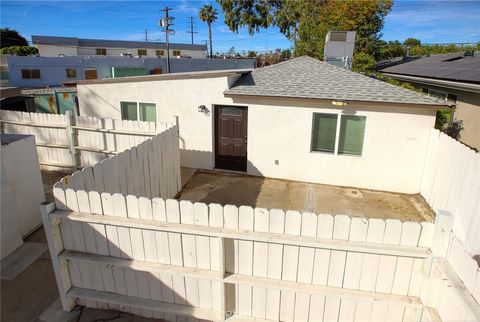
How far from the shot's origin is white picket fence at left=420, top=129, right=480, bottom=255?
5734mm

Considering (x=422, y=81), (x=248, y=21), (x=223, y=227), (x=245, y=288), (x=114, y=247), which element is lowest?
(x=245, y=288)

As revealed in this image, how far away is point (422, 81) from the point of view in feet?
42.7

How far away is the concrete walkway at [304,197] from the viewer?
7.57 metres

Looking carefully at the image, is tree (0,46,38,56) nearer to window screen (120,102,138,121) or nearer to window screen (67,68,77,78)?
window screen (67,68,77,78)

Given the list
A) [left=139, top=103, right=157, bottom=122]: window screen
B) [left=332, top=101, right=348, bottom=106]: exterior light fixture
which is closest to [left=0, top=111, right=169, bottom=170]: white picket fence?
[left=139, top=103, right=157, bottom=122]: window screen

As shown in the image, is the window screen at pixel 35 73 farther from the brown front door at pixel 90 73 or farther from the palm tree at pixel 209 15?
the palm tree at pixel 209 15

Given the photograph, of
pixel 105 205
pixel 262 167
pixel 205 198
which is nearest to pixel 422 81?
pixel 262 167

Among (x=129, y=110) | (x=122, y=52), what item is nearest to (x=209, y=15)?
(x=122, y=52)

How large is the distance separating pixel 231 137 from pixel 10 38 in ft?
237

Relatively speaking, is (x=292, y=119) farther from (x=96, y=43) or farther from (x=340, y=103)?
(x=96, y=43)

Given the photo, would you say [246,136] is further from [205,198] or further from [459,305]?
A: [459,305]

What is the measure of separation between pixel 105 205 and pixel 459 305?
3729 millimetres

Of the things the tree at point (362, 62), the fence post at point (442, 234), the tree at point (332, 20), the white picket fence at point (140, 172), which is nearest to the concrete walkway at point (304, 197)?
the white picket fence at point (140, 172)

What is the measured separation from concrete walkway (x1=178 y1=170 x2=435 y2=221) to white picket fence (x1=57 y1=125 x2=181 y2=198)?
3.20 feet
